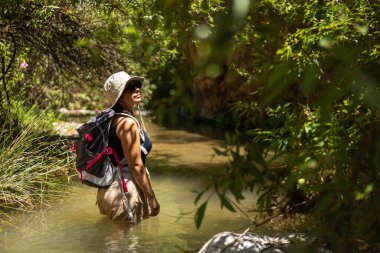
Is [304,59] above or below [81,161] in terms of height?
above

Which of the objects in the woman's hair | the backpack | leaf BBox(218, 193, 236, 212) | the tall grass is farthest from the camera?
the tall grass

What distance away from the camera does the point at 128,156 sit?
534cm

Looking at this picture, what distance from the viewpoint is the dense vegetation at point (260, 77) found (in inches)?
83.6

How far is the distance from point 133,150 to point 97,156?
353 millimetres

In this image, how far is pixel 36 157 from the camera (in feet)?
24.0

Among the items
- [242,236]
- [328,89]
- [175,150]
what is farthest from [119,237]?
[175,150]

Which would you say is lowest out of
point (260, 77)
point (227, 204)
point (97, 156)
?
point (97, 156)

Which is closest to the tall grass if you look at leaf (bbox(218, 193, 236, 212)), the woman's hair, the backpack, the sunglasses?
the backpack

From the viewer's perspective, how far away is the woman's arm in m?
5.32

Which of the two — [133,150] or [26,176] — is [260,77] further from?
[26,176]

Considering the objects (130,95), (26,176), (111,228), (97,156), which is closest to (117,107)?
(130,95)

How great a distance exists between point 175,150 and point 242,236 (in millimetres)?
7665

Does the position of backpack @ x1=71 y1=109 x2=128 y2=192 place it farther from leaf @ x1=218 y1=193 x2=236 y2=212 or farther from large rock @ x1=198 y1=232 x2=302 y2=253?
leaf @ x1=218 y1=193 x2=236 y2=212

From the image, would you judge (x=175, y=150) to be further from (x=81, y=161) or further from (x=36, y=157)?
(x=81, y=161)
